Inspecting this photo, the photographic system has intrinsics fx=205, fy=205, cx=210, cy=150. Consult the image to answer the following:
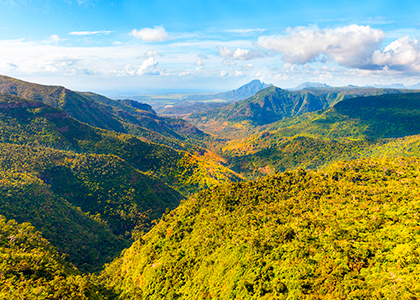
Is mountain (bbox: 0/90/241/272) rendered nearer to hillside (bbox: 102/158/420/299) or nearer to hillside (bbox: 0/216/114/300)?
hillside (bbox: 0/216/114/300)

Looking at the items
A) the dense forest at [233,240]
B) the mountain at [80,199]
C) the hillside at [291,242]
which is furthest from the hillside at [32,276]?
the mountain at [80,199]

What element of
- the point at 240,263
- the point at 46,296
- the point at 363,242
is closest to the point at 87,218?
the point at 46,296

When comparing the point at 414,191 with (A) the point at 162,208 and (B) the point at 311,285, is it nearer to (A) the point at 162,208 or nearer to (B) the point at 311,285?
(B) the point at 311,285

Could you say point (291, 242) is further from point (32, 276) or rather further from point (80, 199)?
point (80, 199)

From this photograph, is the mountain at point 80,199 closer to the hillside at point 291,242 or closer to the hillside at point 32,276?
the hillside at point 32,276

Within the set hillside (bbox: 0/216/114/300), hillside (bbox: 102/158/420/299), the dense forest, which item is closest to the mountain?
the dense forest

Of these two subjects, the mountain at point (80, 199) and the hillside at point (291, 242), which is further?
the mountain at point (80, 199)

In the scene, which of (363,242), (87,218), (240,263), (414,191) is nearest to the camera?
(363,242)

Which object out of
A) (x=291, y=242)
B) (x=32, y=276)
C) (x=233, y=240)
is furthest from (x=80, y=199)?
(x=291, y=242)
